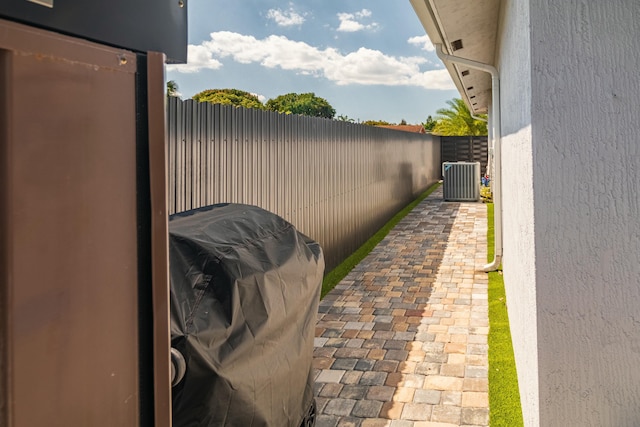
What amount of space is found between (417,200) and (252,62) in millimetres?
69085

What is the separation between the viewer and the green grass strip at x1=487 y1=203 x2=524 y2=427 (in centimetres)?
388

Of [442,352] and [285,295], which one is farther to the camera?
[442,352]

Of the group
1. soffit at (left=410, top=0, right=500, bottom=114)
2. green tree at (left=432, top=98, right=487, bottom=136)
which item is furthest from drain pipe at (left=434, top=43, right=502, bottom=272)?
green tree at (left=432, top=98, right=487, bottom=136)

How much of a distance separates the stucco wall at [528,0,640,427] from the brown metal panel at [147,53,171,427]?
183 centimetres

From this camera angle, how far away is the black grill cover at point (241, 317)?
1.95 meters

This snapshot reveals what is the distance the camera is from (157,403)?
1198 mm

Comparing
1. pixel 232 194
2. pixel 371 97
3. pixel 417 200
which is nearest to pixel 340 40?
pixel 371 97

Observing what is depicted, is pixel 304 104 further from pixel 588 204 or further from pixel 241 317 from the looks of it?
pixel 241 317

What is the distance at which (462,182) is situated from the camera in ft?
57.7

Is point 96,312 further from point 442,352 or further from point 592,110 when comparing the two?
point 442,352

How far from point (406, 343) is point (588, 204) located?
10.5ft

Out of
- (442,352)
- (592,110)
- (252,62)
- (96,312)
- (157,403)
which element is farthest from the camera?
(252,62)

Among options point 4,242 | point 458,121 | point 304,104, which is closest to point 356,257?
point 4,242

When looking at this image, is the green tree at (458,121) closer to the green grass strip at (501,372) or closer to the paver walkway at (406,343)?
the paver walkway at (406,343)
